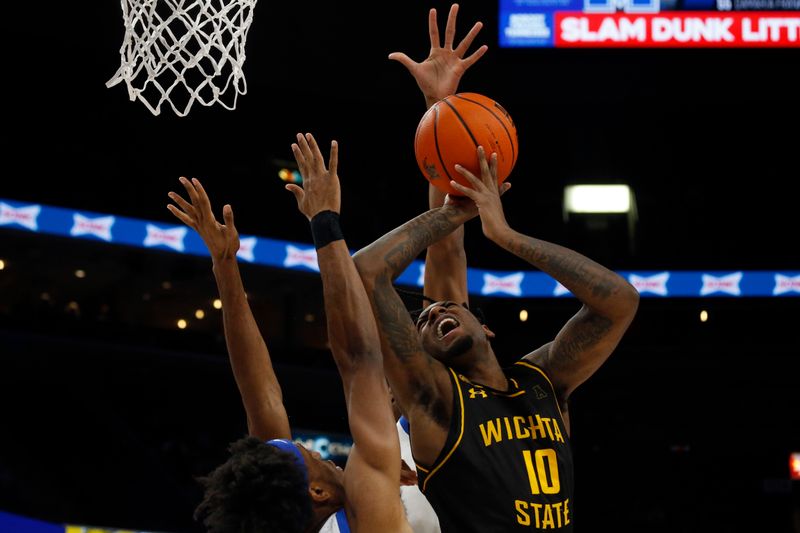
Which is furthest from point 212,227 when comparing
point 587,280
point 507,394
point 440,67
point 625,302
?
point 625,302

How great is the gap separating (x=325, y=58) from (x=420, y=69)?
9742mm

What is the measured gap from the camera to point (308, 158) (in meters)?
2.66

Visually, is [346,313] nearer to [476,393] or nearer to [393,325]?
[393,325]

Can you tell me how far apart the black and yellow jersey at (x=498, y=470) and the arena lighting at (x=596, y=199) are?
41.6ft

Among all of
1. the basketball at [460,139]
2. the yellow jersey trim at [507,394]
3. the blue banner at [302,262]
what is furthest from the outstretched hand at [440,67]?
the blue banner at [302,262]

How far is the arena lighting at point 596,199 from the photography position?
15.3 metres

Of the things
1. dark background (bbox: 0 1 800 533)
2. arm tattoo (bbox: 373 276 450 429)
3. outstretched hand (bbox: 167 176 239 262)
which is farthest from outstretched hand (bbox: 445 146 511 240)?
dark background (bbox: 0 1 800 533)

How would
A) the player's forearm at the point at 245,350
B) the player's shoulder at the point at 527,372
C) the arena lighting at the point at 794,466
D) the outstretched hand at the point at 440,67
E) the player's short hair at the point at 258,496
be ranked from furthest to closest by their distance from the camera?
the arena lighting at the point at 794,466 < the outstretched hand at the point at 440,67 < the player's forearm at the point at 245,350 < the player's shoulder at the point at 527,372 < the player's short hair at the point at 258,496

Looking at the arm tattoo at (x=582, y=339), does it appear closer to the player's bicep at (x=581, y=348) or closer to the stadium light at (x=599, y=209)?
the player's bicep at (x=581, y=348)

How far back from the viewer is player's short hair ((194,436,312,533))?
2.18 meters

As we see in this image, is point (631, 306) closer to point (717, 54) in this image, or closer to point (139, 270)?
point (717, 54)

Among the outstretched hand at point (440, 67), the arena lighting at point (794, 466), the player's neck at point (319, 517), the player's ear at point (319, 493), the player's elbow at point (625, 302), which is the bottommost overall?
the arena lighting at point (794, 466)

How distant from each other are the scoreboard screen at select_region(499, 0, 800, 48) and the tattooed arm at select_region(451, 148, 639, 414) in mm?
9149

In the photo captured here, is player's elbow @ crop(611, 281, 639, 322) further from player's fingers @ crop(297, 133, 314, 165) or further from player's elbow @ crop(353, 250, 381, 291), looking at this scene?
player's fingers @ crop(297, 133, 314, 165)
